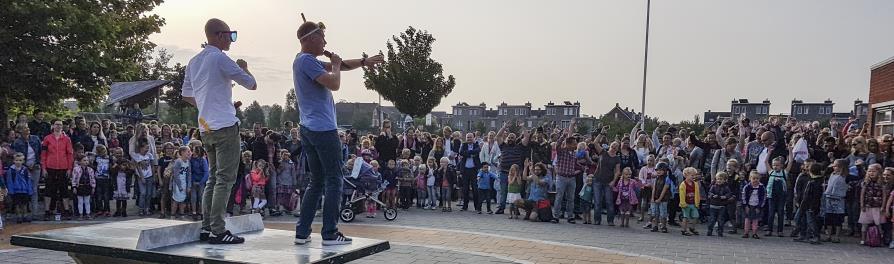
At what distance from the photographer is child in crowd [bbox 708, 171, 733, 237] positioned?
11297 millimetres

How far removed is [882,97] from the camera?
1928 cm

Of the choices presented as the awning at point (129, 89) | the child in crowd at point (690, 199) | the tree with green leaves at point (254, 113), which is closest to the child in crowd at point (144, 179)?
the awning at point (129, 89)

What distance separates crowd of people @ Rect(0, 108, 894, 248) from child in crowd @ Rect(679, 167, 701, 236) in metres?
0.03

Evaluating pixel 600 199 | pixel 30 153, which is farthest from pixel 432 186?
pixel 30 153

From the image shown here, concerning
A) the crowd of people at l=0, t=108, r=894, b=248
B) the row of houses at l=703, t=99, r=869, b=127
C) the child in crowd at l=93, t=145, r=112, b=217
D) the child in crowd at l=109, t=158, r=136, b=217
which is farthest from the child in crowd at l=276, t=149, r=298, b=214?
the row of houses at l=703, t=99, r=869, b=127

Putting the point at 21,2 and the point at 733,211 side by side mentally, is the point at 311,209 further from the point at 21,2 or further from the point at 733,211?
the point at 21,2

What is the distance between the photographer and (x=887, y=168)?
10523 mm

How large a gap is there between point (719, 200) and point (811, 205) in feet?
4.86

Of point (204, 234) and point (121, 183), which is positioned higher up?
point (204, 234)

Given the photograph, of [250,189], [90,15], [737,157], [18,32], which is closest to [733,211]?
[737,157]

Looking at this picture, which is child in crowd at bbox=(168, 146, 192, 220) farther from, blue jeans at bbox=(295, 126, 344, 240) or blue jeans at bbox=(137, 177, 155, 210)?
blue jeans at bbox=(295, 126, 344, 240)

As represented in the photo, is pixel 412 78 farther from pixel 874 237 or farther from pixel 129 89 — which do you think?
pixel 874 237

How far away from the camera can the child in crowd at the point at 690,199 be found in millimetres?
11383

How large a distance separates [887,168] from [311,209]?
33.7 ft
